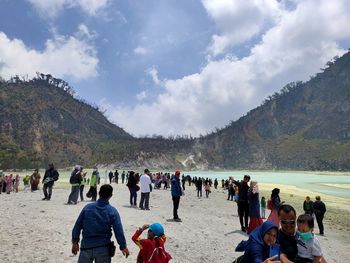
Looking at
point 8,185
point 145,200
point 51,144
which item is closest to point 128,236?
point 145,200

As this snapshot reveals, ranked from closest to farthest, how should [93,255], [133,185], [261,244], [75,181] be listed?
1. [261,244]
2. [93,255]
3. [75,181]
4. [133,185]

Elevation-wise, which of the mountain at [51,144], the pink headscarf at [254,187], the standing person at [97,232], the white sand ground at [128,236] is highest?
the mountain at [51,144]

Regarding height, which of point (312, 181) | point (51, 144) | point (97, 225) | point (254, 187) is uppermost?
point (51, 144)

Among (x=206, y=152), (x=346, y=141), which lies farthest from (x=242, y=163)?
(x=346, y=141)

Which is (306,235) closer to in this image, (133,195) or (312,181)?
(133,195)

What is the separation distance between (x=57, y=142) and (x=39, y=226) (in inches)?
5881

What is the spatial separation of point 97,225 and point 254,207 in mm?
8091

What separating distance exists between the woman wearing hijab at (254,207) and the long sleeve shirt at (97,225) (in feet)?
24.7

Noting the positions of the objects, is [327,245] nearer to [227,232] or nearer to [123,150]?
[227,232]

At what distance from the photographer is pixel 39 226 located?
40.3 feet

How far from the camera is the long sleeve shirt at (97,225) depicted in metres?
5.82

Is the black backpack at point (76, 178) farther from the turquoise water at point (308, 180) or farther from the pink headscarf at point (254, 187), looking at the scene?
the turquoise water at point (308, 180)

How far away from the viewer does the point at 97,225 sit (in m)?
5.82

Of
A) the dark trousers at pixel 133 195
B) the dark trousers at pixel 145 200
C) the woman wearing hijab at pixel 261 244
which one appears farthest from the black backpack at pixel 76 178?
the woman wearing hijab at pixel 261 244
